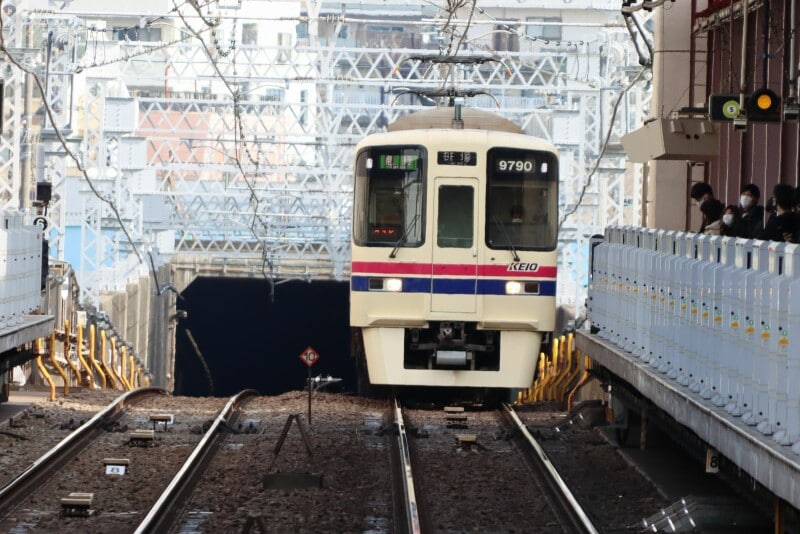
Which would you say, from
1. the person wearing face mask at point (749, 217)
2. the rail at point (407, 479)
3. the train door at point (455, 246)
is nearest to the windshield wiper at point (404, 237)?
the train door at point (455, 246)

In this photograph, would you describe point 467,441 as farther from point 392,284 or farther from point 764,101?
point 764,101

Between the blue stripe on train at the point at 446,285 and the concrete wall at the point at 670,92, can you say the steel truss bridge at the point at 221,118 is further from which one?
the blue stripe on train at the point at 446,285

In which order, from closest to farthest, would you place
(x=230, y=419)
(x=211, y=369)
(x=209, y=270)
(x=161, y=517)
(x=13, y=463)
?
(x=161, y=517)
(x=13, y=463)
(x=230, y=419)
(x=211, y=369)
(x=209, y=270)

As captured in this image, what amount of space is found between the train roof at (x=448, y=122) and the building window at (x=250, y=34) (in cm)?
4516

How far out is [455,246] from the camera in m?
16.8

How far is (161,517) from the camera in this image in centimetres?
1048

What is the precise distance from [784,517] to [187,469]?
510 centimetres

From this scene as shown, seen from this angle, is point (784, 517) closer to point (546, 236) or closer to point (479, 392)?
point (546, 236)

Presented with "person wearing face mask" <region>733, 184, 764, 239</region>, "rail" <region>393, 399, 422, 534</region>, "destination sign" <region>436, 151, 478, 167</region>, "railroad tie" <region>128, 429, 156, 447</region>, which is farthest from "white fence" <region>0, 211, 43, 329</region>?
"person wearing face mask" <region>733, 184, 764, 239</region>

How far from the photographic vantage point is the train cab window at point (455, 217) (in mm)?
16844

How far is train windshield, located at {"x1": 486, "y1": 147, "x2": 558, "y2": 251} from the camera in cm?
1686

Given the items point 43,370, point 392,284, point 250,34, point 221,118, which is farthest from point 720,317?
point 250,34

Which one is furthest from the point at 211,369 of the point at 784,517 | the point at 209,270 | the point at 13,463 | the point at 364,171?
the point at 784,517

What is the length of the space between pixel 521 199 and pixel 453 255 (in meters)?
0.92
